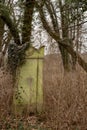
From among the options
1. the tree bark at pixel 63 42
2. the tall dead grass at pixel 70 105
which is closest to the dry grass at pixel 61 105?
the tall dead grass at pixel 70 105

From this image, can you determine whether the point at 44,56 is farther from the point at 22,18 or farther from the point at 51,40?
the point at 22,18

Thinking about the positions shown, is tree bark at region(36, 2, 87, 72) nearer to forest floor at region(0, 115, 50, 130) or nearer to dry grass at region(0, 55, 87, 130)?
dry grass at region(0, 55, 87, 130)

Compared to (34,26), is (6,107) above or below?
below

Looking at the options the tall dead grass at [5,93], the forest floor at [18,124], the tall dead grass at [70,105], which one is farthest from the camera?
the tall dead grass at [5,93]

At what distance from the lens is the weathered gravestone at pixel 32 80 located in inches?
278

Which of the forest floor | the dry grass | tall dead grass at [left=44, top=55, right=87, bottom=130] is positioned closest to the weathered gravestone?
the dry grass

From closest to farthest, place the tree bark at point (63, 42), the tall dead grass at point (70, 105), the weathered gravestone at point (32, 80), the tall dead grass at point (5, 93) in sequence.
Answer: the tall dead grass at point (70, 105), the tall dead grass at point (5, 93), the tree bark at point (63, 42), the weathered gravestone at point (32, 80)

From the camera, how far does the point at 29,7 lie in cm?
809

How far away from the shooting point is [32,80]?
7180 mm

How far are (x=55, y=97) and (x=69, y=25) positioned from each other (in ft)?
7.05

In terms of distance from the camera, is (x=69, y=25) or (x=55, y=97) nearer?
(x=55, y=97)

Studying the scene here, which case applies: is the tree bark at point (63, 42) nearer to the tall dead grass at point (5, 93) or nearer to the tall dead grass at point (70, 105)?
the tall dead grass at point (70, 105)

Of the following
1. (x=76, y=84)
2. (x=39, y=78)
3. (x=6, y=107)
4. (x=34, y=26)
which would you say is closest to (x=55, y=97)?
(x=76, y=84)

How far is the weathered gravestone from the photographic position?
707cm
